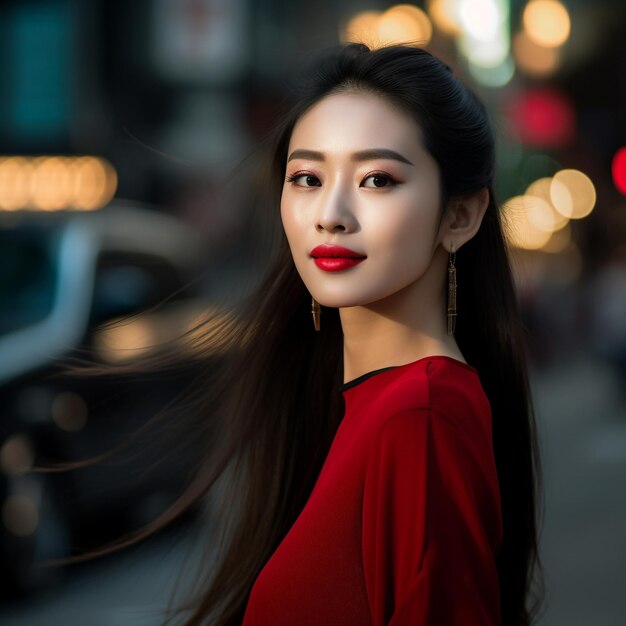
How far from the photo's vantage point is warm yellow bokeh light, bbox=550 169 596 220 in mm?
33656

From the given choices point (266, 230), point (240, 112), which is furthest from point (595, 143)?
point (266, 230)

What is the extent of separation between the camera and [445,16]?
1582 centimetres

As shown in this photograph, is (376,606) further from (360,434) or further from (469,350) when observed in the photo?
(469,350)

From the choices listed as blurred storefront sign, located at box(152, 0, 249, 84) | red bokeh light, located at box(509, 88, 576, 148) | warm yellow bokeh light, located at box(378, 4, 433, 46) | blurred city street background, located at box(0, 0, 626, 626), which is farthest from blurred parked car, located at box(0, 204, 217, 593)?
red bokeh light, located at box(509, 88, 576, 148)

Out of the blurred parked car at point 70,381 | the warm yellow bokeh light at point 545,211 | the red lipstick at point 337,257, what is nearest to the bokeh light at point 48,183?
the blurred parked car at point 70,381

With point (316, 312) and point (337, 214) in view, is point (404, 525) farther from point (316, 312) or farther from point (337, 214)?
point (316, 312)

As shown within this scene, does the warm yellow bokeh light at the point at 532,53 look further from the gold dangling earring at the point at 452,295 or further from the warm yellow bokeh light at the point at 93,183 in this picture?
the gold dangling earring at the point at 452,295

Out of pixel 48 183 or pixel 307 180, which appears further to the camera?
pixel 48 183

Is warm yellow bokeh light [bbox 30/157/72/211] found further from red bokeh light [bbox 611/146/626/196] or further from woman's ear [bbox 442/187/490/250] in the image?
woman's ear [bbox 442/187/490/250]

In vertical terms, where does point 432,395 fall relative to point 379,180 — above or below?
below

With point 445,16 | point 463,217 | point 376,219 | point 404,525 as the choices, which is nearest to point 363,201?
point 376,219

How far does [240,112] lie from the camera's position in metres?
22.6

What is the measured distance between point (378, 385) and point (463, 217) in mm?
339

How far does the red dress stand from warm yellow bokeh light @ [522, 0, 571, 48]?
1693 centimetres
